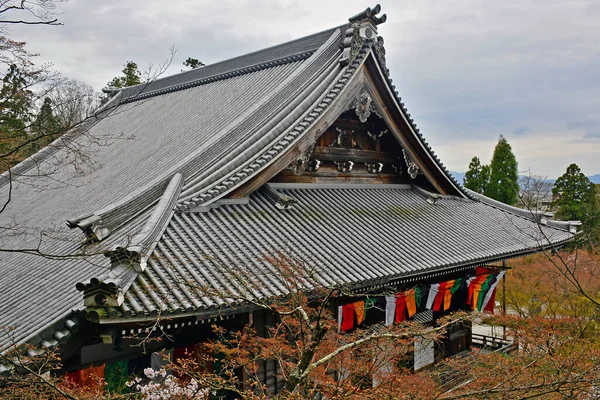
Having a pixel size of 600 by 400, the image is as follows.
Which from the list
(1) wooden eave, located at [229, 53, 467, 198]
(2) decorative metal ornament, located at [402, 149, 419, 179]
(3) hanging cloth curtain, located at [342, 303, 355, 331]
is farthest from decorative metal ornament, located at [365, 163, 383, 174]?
(3) hanging cloth curtain, located at [342, 303, 355, 331]

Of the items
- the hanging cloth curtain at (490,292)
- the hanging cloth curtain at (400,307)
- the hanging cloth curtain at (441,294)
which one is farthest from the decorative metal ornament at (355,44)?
the hanging cloth curtain at (490,292)

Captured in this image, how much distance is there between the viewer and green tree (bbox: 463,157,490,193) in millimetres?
34875

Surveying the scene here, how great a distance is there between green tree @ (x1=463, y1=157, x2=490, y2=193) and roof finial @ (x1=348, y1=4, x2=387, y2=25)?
25.6m

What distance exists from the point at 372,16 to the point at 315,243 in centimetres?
618

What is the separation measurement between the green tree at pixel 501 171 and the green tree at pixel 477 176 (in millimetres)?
440

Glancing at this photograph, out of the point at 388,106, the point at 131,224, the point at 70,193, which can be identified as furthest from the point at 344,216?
the point at 70,193

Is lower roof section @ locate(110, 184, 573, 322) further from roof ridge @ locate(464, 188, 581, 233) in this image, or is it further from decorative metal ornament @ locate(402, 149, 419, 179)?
roof ridge @ locate(464, 188, 581, 233)

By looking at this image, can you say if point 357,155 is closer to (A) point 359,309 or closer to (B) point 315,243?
(B) point 315,243

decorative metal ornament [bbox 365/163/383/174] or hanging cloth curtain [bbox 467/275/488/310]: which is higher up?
decorative metal ornament [bbox 365/163/383/174]

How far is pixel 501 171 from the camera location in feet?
111

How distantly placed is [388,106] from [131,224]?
702 centimetres

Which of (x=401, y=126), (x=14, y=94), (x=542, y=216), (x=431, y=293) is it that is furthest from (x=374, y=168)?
(x=14, y=94)

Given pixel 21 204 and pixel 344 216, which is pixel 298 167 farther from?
pixel 21 204

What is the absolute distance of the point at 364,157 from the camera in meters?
12.5
